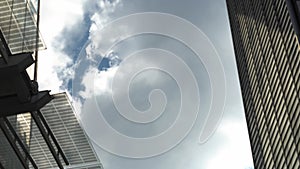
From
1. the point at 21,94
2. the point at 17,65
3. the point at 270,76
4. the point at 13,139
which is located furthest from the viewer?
the point at 270,76

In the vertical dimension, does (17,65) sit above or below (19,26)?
below

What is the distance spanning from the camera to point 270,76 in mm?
103062

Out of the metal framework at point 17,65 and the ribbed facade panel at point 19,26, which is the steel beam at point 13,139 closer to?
the metal framework at point 17,65

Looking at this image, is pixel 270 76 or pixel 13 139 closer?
pixel 13 139

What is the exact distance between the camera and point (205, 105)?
138 feet

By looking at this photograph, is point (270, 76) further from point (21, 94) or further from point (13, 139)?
point (21, 94)

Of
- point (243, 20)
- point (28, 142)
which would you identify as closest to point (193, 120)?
point (28, 142)

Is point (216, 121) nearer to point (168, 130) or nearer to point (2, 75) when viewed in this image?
point (168, 130)

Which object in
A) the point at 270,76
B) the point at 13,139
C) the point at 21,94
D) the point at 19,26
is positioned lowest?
the point at 21,94

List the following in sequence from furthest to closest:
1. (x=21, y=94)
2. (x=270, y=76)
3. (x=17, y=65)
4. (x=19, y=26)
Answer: (x=270, y=76), (x=19, y=26), (x=21, y=94), (x=17, y=65)

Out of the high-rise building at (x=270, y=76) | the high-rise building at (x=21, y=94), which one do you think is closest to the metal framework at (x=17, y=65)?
the high-rise building at (x=21, y=94)

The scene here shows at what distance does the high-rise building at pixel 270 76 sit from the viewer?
293ft

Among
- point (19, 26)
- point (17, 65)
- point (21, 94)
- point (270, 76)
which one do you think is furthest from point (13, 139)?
point (270, 76)

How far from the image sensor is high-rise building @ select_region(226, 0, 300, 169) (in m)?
89.3
